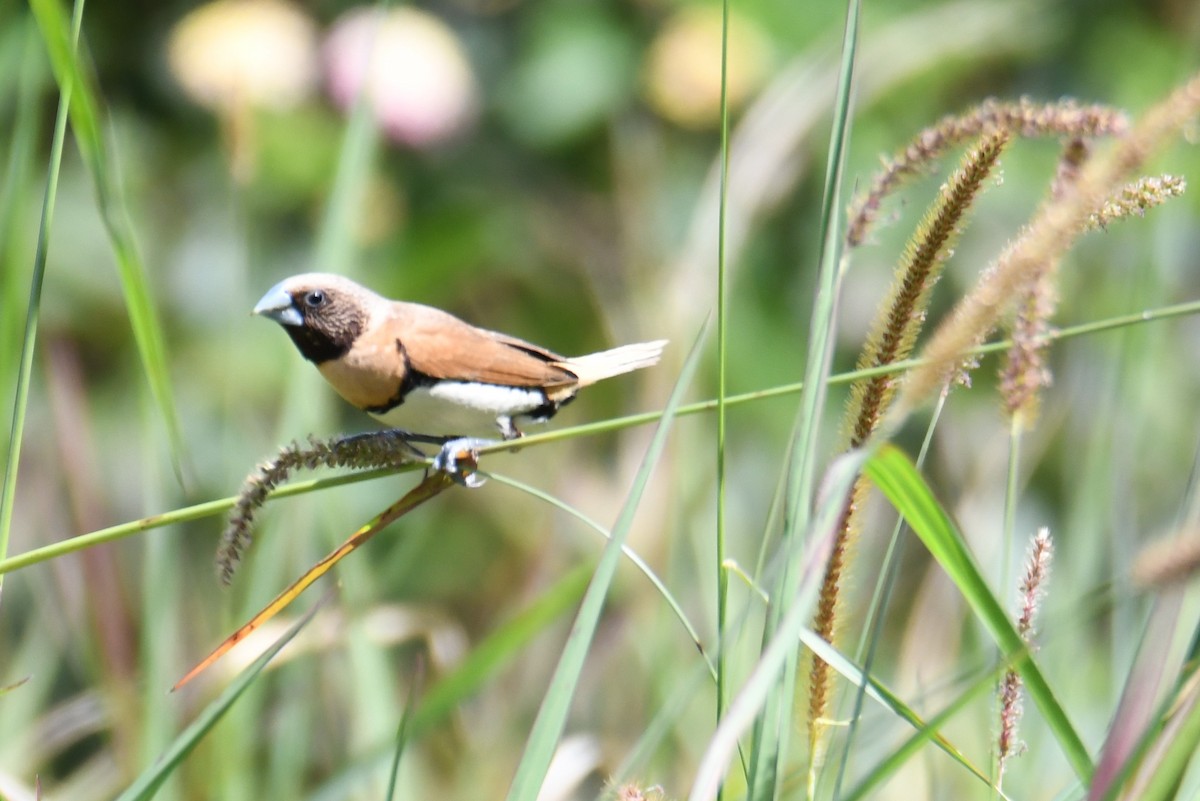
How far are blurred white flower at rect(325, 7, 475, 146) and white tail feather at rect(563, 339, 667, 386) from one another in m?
1.39

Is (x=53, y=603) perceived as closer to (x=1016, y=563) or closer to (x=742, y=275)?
(x=742, y=275)

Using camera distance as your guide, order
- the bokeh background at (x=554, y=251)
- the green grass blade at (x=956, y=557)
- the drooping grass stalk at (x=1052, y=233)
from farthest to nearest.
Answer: the bokeh background at (x=554, y=251), the green grass blade at (x=956, y=557), the drooping grass stalk at (x=1052, y=233)

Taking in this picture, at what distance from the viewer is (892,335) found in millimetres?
1207

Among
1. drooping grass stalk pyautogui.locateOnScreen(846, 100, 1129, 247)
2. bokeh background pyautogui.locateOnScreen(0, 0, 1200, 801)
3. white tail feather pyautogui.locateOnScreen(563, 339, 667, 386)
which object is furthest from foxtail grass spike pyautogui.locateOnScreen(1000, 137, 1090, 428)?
bokeh background pyautogui.locateOnScreen(0, 0, 1200, 801)

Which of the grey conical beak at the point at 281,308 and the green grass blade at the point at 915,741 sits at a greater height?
the grey conical beak at the point at 281,308

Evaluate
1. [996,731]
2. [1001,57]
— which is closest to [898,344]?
[996,731]

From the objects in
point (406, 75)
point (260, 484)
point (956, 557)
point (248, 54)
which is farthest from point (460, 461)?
point (248, 54)

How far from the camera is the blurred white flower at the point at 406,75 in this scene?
3.37 meters

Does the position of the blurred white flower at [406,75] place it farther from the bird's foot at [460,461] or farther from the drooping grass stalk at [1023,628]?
the drooping grass stalk at [1023,628]

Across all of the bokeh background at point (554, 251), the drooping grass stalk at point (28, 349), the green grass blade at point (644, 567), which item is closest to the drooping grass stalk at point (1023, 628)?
the green grass blade at point (644, 567)

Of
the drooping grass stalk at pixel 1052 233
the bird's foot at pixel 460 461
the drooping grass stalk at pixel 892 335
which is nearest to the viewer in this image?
the drooping grass stalk at pixel 1052 233

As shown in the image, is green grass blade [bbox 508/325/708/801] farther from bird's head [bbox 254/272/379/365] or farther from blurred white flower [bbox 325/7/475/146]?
blurred white flower [bbox 325/7/475/146]

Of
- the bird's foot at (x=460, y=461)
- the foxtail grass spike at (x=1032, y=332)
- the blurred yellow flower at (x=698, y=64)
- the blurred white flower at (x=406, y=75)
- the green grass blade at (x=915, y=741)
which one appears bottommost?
the green grass blade at (x=915, y=741)

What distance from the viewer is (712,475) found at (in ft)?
9.45
